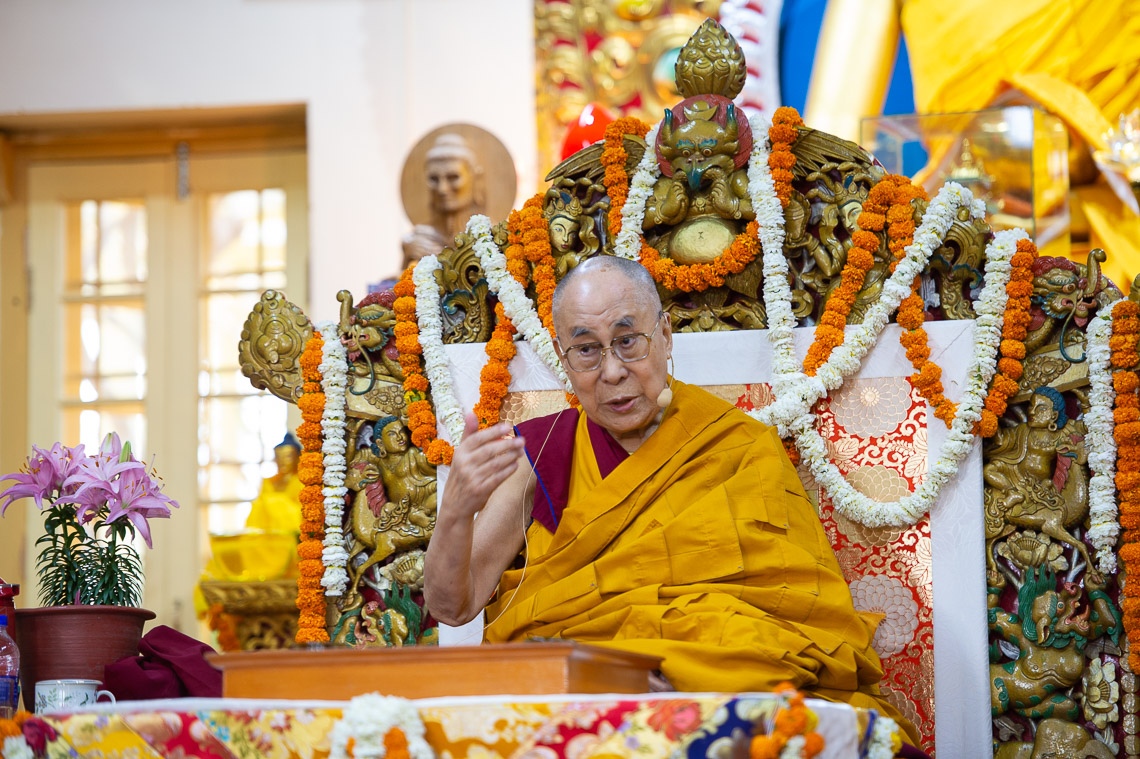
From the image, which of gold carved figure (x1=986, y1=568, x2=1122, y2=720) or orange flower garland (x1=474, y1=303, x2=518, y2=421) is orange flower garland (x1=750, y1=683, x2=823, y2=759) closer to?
gold carved figure (x1=986, y1=568, x2=1122, y2=720)

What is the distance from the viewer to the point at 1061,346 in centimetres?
295

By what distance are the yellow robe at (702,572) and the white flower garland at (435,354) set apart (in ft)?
1.17

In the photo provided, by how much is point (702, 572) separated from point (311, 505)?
1.00 m

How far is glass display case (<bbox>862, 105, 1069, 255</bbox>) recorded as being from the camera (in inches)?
195

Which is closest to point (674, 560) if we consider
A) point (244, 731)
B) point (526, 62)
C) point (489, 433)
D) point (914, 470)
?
point (489, 433)

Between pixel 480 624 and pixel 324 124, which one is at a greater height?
pixel 324 124

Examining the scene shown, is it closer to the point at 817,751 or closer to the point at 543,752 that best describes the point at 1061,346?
the point at 817,751

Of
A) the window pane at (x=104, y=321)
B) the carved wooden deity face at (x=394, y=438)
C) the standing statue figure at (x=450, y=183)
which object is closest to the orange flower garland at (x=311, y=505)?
the carved wooden deity face at (x=394, y=438)

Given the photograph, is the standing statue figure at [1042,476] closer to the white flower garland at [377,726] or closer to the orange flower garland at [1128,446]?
the orange flower garland at [1128,446]

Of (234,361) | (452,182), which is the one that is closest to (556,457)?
(452,182)

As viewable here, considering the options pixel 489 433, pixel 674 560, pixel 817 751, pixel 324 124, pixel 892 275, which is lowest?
pixel 817 751

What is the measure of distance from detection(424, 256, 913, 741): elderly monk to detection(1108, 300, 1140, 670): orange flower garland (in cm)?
53

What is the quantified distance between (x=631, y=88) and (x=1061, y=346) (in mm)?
3612

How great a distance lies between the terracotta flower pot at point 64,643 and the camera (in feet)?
8.93
